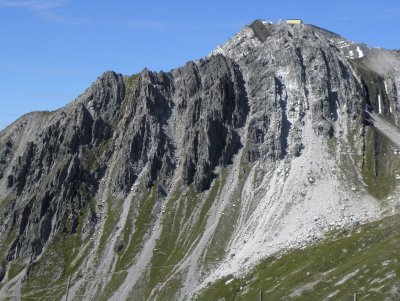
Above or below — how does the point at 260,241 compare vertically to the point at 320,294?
above

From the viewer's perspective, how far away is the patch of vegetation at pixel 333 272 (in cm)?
13750

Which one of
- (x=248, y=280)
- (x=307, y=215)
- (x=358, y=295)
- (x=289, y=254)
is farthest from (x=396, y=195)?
(x=358, y=295)

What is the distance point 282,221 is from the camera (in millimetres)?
192625

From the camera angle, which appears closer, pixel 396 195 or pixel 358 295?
pixel 358 295

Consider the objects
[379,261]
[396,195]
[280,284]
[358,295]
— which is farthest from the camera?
[396,195]

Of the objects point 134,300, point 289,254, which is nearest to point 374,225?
point 289,254

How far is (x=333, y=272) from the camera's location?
150250 millimetres

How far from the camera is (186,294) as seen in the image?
584 feet

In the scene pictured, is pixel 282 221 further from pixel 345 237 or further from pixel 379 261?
pixel 379 261

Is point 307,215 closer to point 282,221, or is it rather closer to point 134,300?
point 282,221

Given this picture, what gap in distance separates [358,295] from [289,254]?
4279cm

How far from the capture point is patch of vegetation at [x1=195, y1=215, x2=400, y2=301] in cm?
13750

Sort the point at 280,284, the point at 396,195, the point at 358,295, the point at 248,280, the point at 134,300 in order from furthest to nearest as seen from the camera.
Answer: the point at 396,195, the point at 134,300, the point at 248,280, the point at 280,284, the point at 358,295

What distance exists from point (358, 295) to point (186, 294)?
5829 centimetres
